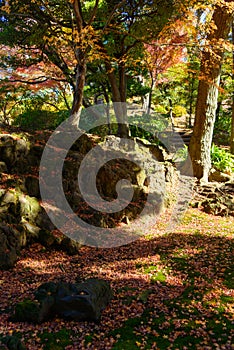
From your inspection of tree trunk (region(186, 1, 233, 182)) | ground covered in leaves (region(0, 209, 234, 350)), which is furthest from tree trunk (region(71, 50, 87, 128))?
tree trunk (region(186, 1, 233, 182))

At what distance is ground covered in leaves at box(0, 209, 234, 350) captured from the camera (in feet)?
12.9

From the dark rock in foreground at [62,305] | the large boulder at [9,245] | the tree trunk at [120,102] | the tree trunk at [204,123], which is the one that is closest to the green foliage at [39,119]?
the tree trunk at [120,102]

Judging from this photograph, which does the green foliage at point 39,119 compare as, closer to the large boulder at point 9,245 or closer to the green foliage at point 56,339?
the large boulder at point 9,245

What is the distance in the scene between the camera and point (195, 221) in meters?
9.73

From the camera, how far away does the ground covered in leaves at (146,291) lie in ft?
12.9

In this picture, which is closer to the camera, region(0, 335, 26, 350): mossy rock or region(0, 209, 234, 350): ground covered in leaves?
region(0, 335, 26, 350): mossy rock

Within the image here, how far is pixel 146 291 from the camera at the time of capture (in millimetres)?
5199

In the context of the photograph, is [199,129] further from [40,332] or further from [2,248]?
[40,332]

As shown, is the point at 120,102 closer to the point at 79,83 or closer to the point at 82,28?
the point at 79,83

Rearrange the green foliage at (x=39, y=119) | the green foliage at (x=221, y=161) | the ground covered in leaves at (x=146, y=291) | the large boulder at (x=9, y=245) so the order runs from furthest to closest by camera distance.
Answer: the green foliage at (x=39, y=119)
the green foliage at (x=221, y=161)
the large boulder at (x=9, y=245)
the ground covered in leaves at (x=146, y=291)

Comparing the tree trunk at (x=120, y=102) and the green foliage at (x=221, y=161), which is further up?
the tree trunk at (x=120, y=102)

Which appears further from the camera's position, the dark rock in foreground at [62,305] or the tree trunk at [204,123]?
the tree trunk at [204,123]

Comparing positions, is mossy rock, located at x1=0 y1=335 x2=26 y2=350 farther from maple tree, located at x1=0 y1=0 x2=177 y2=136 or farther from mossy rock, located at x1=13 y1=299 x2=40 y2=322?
maple tree, located at x1=0 y1=0 x2=177 y2=136

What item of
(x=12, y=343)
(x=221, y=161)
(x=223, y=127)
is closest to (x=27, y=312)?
(x=12, y=343)
